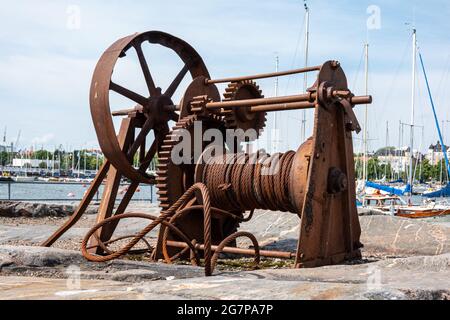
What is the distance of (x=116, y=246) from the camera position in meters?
8.65

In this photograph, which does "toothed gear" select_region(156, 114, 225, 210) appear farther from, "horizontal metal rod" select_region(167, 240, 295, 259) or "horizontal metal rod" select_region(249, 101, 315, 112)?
"horizontal metal rod" select_region(249, 101, 315, 112)

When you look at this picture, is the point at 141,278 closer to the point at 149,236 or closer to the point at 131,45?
the point at 131,45

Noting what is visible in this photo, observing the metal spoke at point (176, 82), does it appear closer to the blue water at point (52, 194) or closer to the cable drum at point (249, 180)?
the cable drum at point (249, 180)

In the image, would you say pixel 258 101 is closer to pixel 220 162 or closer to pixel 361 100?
pixel 220 162

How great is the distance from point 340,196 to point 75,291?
12.3 ft

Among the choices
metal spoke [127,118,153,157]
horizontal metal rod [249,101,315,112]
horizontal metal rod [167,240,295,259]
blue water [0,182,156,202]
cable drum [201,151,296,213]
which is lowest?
blue water [0,182,156,202]

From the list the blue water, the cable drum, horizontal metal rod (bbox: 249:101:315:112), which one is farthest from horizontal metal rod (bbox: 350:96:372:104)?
the blue water

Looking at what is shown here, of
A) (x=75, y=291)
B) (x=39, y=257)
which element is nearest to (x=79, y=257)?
(x=39, y=257)

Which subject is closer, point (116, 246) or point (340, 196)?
point (340, 196)

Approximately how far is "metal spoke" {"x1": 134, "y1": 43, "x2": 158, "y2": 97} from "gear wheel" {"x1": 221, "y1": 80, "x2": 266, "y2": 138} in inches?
40.8

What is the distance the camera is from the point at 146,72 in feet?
26.0

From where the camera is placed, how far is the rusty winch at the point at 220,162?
6031mm

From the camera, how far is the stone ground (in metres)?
2.99

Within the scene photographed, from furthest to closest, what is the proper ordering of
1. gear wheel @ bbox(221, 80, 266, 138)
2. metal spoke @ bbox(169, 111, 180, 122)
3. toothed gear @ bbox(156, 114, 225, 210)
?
1. metal spoke @ bbox(169, 111, 180, 122)
2. gear wheel @ bbox(221, 80, 266, 138)
3. toothed gear @ bbox(156, 114, 225, 210)
